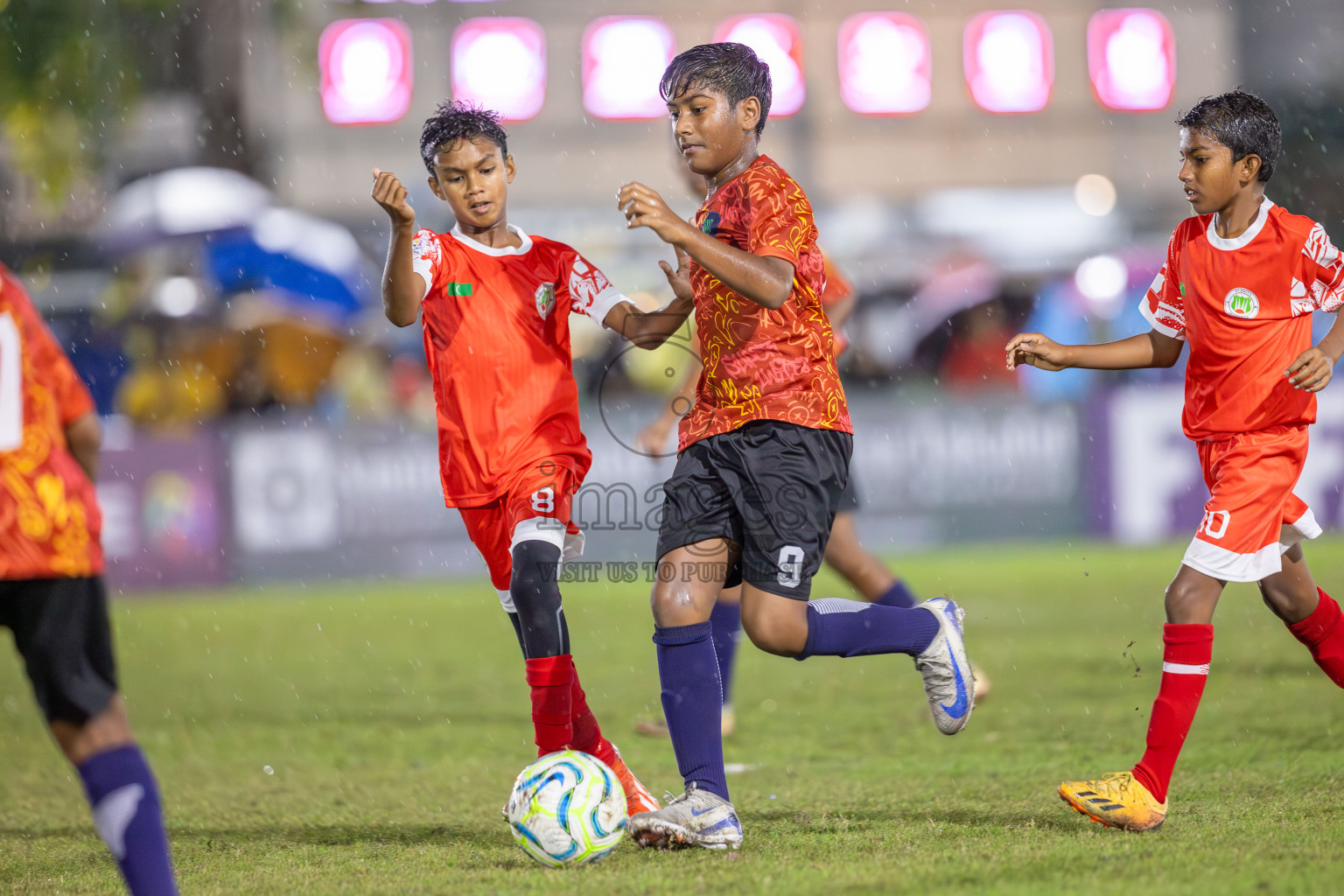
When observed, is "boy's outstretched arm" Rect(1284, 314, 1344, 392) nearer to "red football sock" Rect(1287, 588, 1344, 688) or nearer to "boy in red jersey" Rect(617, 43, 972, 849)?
"red football sock" Rect(1287, 588, 1344, 688)

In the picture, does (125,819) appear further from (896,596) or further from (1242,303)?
(896,596)

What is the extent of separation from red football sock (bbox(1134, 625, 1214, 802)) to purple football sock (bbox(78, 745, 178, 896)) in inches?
94.4

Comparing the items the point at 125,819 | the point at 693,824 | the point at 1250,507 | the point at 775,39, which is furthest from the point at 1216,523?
the point at 775,39

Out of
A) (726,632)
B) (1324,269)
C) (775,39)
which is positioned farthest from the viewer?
(775,39)

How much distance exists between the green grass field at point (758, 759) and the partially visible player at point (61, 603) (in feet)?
2.30

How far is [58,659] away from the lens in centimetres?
268

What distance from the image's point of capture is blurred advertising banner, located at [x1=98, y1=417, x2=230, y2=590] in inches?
458

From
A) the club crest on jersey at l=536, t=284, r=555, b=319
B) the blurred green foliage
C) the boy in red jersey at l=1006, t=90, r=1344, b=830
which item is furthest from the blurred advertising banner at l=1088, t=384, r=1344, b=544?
the blurred green foliage

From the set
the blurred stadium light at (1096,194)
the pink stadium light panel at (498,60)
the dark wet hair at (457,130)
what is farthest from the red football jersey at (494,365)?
the blurred stadium light at (1096,194)

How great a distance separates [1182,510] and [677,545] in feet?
30.5

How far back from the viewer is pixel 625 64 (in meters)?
20.1

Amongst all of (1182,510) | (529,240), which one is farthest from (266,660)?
(1182,510)

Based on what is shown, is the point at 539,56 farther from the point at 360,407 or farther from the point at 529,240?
the point at 529,240

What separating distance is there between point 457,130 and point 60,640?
2.04 meters
